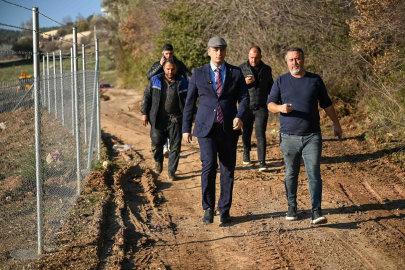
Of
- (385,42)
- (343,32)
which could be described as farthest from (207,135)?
(343,32)

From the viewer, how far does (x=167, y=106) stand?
888 centimetres

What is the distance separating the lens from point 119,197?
7.87 metres

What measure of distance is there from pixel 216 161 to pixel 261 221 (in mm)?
1007

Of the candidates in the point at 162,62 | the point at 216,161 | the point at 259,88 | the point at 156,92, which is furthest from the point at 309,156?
the point at 162,62

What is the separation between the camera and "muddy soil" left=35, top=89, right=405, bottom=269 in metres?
5.51

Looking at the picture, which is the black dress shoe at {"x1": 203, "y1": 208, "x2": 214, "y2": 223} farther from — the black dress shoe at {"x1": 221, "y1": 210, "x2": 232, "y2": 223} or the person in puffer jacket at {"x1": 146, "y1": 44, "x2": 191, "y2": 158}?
the person in puffer jacket at {"x1": 146, "y1": 44, "x2": 191, "y2": 158}

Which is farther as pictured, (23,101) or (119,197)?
(119,197)

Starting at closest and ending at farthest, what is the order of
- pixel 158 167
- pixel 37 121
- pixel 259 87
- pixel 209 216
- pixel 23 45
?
pixel 37 121 → pixel 23 45 → pixel 209 216 → pixel 259 87 → pixel 158 167

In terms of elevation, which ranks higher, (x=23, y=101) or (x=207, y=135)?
(x=23, y=101)

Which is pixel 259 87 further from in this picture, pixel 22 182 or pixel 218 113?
pixel 22 182

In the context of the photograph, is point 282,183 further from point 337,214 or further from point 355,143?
point 355,143

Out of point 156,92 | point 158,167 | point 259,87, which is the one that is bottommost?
point 158,167

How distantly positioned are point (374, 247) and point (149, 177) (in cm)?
454

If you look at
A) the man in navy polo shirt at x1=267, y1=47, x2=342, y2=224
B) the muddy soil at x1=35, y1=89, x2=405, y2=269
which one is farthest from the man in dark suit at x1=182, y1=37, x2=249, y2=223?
the muddy soil at x1=35, y1=89, x2=405, y2=269
